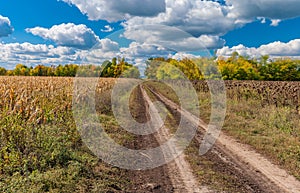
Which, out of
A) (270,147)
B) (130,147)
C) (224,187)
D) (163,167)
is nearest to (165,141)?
(130,147)

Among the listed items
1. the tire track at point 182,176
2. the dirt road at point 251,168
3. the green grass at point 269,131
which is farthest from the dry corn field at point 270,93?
the tire track at point 182,176

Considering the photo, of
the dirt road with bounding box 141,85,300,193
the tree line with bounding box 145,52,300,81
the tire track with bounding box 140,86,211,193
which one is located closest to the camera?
the tire track with bounding box 140,86,211,193

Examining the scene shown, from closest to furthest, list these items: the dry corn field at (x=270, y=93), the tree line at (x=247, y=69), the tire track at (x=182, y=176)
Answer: the tire track at (x=182, y=176) → the dry corn field at (x=270, y=93) → the tree line at (x=247, y=69)

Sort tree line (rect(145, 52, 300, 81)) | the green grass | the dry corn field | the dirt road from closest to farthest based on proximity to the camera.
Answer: the dirt road < the green grass < the dry corn field < tree line (rect(145, 52, 300, 81))

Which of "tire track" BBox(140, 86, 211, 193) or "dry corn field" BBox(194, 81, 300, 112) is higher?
"dry corn field" BBox(194, 81, 300, 112)

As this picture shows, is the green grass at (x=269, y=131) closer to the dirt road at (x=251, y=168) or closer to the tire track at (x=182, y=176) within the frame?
the dirt road at (x=251, y=168)

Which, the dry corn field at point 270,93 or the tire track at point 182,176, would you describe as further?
the dry corn field at point 270,93

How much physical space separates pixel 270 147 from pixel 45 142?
6.72m

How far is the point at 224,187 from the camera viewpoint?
19.7ft

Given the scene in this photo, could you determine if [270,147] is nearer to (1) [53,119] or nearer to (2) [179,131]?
(2) [179,131]

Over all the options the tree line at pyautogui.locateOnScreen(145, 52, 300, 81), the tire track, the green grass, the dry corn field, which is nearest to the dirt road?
the tire track

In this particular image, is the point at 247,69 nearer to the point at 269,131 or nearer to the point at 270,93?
the point at 270,93

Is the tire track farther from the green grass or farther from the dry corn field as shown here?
the dry corn field

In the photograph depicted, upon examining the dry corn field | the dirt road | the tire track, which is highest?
the dry corn field
